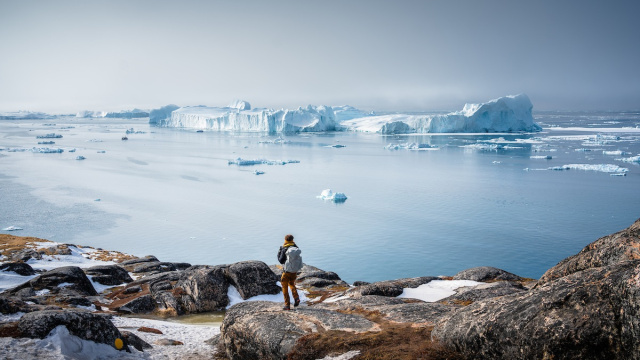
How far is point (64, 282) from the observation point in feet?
46.2

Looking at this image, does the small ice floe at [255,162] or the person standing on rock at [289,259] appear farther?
the small ice floe at [255,162]

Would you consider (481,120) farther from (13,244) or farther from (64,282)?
(64,282)

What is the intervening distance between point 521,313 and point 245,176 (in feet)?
138

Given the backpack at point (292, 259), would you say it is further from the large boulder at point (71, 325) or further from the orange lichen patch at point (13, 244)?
the orange lichen patch at point (13, 244)

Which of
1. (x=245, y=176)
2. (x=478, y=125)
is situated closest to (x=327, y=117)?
(x=478, y=125)

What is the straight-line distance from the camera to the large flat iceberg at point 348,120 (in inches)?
3265

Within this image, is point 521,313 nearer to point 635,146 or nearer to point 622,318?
point 622,318

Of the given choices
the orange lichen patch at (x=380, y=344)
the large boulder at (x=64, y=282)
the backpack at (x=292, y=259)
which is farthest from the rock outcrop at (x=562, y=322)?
the large boulder at (x=64, y=282)

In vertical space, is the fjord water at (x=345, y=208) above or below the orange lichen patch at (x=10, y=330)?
below

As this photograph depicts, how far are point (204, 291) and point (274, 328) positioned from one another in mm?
6170

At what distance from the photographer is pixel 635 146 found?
62.5 metres

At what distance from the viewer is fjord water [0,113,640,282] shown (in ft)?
78.3

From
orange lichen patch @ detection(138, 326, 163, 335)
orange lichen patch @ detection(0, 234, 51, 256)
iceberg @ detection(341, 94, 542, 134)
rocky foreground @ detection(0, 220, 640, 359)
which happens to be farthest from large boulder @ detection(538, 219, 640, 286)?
iceberg @ detection(341, 94, 542, 134)

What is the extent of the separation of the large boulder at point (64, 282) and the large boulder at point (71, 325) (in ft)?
22.2
